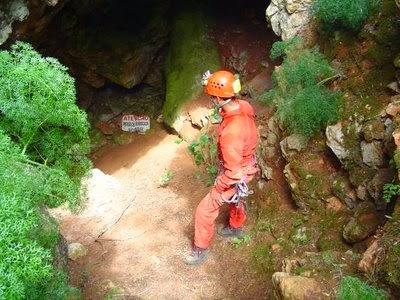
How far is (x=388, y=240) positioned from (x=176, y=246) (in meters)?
3.15

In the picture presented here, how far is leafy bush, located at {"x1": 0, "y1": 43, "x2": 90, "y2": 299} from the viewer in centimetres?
299

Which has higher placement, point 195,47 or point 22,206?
point 22,206

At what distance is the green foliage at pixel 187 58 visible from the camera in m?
10.2

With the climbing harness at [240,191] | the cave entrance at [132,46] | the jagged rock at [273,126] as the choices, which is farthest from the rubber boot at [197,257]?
the cave entrance at [132,46]

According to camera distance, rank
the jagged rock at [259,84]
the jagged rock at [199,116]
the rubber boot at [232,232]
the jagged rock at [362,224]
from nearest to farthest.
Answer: the jagged rock at [362,224]
the rubber boot at [232,232]
the jagged rock at [259,84]
the jagged rock at [199,116]

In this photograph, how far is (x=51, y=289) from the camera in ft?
13.3

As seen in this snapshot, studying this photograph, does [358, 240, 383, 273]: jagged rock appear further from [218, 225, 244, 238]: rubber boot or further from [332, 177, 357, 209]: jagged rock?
[218, 225, 244, 238]: rubber boot

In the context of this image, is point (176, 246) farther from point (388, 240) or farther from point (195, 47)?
point (195, 47)

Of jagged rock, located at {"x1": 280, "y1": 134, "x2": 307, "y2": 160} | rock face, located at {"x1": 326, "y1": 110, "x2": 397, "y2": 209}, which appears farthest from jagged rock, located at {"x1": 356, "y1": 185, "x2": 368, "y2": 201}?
jagged rock, located at {"x1": 280, "y1": 134, "x2": 307, "y2": 160}

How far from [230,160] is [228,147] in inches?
6.3

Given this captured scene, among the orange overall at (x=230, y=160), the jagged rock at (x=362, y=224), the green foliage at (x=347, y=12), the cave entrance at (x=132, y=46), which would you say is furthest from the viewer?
the cave entrance at (x=132, y=46)

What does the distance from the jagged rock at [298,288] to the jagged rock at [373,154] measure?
1756 mm

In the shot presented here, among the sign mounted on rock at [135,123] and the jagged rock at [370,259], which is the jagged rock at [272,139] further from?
the sign mounted on rock at [135,123]

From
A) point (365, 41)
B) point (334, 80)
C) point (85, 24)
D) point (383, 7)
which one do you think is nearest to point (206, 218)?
point (334, 80)
